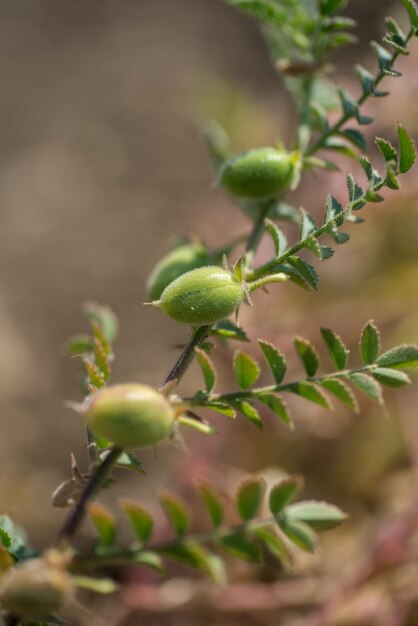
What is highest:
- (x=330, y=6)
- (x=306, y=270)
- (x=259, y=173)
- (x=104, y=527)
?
(x=330, y=6)

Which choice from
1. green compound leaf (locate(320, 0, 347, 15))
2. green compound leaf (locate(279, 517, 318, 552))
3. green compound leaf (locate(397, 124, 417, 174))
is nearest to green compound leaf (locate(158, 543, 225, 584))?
green compound leaf (locate(279, 517, 318, 552))

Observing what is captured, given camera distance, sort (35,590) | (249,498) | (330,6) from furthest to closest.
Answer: (330,6), (249,498), (35,590)

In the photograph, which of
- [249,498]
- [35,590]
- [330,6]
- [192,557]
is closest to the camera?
[35,590]

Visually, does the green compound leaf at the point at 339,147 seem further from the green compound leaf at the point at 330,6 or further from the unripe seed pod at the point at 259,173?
the green compound leaf at the point at 330,6

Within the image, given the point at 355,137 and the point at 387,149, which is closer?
the point at 387,149

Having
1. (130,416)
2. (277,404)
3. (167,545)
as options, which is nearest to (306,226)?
(277,404)

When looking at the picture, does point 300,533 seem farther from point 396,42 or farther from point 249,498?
point 396,42

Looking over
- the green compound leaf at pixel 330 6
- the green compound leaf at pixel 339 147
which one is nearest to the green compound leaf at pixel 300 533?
the green compound leaf at pixel 339 147
